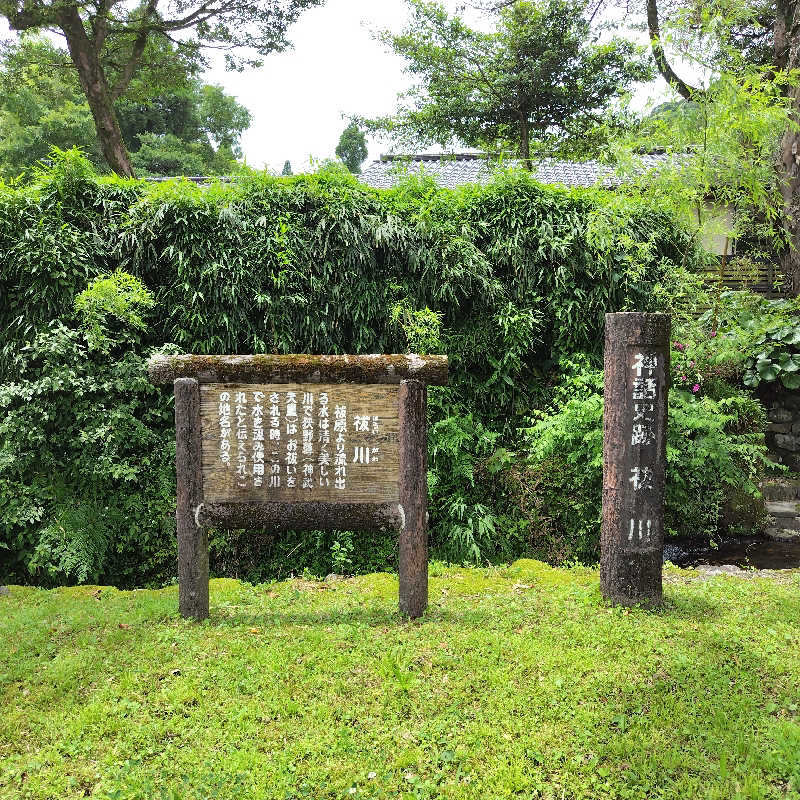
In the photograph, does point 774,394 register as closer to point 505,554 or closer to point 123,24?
point 505,554

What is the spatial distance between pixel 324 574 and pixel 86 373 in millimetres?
2907

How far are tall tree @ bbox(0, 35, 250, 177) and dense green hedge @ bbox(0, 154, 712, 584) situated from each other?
6.61 meters

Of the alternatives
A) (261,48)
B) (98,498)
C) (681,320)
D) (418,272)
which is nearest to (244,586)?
(98,498)

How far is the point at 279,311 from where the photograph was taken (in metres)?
6.05

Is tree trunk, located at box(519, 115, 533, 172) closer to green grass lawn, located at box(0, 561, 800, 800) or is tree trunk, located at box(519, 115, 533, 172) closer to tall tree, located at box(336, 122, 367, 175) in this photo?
green grass lawn, located at box(0, 561, 800, 800)

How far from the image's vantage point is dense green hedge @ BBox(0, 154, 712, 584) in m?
5.63

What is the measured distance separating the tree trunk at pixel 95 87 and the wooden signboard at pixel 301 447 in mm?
9214

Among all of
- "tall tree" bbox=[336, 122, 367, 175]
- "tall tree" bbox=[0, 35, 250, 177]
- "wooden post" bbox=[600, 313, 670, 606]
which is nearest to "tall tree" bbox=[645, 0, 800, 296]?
"wooden post" bbox=[600, 313, 670, 606]

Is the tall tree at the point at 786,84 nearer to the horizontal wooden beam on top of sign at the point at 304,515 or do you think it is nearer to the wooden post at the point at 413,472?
the wooden post at the point at 413,472

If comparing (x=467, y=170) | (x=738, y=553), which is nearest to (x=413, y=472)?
(x=738, y=553)

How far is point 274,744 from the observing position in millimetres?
2750

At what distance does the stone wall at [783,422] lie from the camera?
744 centimetres

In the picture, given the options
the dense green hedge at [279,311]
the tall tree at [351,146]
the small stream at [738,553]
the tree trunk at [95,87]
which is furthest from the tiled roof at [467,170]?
the tall tree at [351,146]

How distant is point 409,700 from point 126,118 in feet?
80.5
